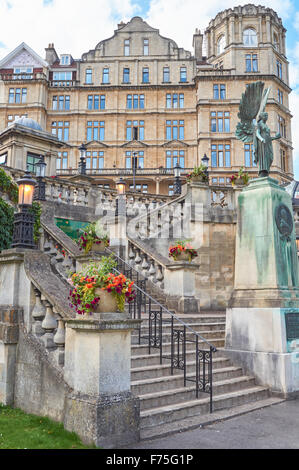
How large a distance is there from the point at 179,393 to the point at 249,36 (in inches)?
2095

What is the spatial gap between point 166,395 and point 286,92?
2065 inches

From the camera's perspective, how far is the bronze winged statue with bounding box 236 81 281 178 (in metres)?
10.3

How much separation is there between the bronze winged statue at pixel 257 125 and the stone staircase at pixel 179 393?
4697 millimetres

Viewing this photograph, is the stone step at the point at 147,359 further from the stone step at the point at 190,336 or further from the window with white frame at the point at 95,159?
the window with white frame at the point at 95,159

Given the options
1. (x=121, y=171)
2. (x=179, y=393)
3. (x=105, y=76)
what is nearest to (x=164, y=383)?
(x=179, y=393)

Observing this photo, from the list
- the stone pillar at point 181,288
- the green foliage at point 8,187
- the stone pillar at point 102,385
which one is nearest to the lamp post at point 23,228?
the stone pillar at point 102,385

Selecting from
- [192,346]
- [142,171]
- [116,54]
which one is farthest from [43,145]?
[116,54]

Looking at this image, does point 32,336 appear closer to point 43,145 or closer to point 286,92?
point 43,145

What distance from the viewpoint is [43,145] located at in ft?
76.7

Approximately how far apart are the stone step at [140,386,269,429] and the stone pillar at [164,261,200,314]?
3768mm

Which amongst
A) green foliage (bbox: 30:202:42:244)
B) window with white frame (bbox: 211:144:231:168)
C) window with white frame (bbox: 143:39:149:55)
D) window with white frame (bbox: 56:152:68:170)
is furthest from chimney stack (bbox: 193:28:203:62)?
green foliage (bbox: 30:202:42:244)

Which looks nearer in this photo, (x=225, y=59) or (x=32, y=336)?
(x=32, y=336)

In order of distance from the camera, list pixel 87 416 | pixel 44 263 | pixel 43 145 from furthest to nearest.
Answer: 1. pixel 43 145
2. pixel 44 263
3. pixel 87 416

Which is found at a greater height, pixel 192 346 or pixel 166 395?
pixel 192 346
